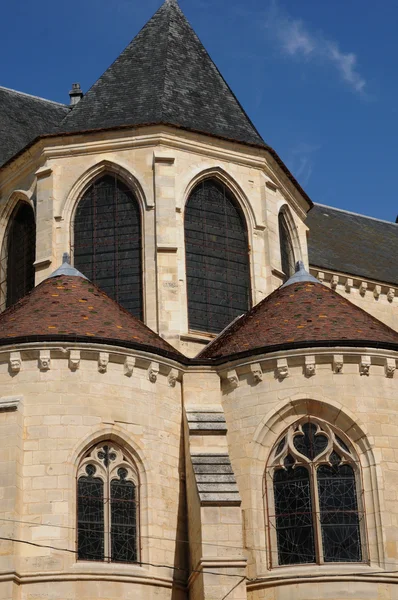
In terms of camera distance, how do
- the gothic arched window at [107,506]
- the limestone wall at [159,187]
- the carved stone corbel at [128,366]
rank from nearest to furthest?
the gothic arched window at [107,506] → the carved stone corbel at [128,366] → the limestone wall at [159,187]

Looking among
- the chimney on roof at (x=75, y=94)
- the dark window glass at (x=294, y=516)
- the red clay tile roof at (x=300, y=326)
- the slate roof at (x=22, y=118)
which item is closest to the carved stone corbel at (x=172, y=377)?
the red clay tile roof at (x=300, y=326)

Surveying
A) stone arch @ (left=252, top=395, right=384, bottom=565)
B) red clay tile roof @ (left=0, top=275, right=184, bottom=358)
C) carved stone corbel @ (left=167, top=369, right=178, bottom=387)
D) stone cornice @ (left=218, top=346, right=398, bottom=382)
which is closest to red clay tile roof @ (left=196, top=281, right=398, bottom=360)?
stone cornice @ (left=218, top=346, right=398, bottom=382)

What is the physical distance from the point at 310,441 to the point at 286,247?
8862 millimetres

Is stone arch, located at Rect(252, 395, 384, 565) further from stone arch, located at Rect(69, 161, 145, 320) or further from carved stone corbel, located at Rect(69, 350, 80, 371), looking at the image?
stone arch, located at Rect(69, 161, 145, 320)

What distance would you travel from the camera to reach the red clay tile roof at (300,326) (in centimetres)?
2242

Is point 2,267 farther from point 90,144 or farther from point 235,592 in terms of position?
point 235,592

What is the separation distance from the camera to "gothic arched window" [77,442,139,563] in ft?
67.7

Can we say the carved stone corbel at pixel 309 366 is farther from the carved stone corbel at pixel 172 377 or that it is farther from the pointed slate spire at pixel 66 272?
the pointed slate spire at pixel 66 272

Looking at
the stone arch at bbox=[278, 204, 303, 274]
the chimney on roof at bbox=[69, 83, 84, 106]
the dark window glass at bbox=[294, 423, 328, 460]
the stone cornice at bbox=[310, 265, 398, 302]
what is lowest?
the dark window glass at bbox=[294, 423, 328, 460]

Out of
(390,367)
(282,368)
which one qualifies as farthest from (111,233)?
(390,367)

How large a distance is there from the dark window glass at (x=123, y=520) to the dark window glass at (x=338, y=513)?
3267 millimetres

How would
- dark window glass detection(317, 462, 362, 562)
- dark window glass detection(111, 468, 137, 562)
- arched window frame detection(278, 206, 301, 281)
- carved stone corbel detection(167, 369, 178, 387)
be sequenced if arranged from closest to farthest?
1. dark window glass detection(111, 468, 137, 562)
2. dark window glass detection(317, 462, 362, 562)
3. carved stone corbel detection(167, 369, 178, 387)
4. arched window frame detection(278, 206, 301, 281)

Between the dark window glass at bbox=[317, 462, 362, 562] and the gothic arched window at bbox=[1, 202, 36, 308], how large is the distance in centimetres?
956

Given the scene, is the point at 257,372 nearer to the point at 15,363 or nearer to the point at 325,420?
the point at 325,420
